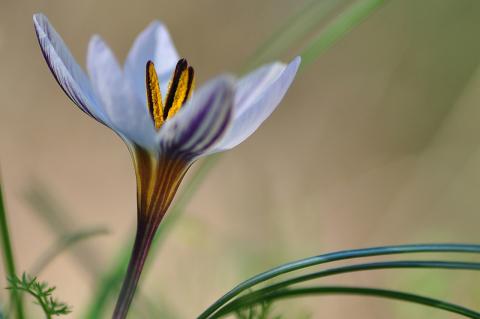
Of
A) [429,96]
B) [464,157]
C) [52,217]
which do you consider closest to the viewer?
[52,217]

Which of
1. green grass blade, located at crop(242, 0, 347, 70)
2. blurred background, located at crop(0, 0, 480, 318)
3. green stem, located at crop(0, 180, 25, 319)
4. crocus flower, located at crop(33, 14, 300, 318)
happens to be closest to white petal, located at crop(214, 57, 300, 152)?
crocus flower, located at crop(33, 14, 300, 318)

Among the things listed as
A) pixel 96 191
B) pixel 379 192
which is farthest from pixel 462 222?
pixel 96 191

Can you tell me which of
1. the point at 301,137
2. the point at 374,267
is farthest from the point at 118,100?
the point at 301,137

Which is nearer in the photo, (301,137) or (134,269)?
(134,269)

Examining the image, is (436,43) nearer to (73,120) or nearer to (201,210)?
(201,210)

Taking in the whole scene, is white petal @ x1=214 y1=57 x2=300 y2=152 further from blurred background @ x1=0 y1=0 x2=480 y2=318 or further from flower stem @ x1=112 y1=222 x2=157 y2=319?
blurred background @ x1=0 y1=0 x2=480 y2=318

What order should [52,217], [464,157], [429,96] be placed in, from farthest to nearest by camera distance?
[429,96]
[464,157]
[52,217]

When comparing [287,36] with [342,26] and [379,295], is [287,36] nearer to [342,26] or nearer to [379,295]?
[342,26]
